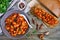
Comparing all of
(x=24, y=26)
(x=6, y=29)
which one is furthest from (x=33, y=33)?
(x=6, y=29)

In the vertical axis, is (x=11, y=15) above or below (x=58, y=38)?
above

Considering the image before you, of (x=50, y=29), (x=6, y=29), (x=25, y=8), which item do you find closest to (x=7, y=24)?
(x=6, y=29)

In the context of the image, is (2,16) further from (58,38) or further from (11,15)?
(58,38)

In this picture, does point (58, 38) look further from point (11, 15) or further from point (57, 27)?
point (11, 15)

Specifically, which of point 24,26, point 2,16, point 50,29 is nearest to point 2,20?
point 2,16

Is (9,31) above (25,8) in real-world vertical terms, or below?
below

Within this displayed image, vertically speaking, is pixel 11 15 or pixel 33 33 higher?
pixel 11 15

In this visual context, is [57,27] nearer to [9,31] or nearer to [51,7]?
[51,7]
